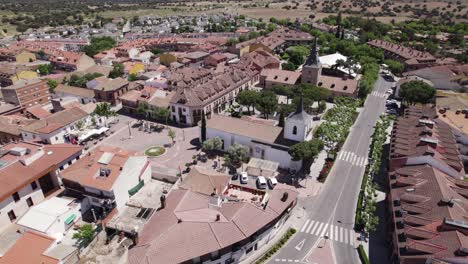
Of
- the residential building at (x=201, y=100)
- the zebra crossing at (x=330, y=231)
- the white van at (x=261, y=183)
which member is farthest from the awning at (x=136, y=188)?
the residential building at (x=201, y=100)

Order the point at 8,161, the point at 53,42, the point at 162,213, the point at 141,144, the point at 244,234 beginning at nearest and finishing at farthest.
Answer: the point at 244,234, the point at 162,213, the point at 8,161, the point at 141,144, the point at 53,42

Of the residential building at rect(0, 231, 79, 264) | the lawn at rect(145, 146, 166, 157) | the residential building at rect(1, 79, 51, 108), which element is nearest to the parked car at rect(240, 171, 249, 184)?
the lawn at rect(145, 146, 166, 157)

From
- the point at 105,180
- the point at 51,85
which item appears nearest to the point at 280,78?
the point at 105,180

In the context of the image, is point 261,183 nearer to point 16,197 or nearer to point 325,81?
point 16,197

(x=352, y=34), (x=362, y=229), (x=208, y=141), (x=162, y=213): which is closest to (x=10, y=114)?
(x=208, y=141)

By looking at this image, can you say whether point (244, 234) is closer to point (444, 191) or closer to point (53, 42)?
point (444, 191)

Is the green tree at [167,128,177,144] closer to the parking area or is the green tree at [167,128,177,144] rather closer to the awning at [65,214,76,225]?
the parking area
